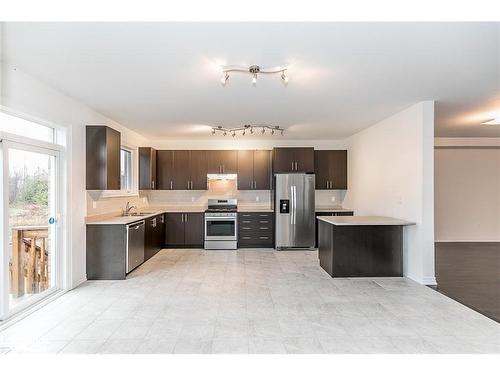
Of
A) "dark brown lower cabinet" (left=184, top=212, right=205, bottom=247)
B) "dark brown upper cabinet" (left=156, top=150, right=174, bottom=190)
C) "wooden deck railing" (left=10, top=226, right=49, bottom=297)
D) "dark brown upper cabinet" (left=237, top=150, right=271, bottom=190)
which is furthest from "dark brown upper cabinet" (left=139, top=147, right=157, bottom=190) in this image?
"wooden deck railing" (left=10, top=226, right=49, bottom=297)

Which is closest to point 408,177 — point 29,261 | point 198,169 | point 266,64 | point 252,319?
point 266,64

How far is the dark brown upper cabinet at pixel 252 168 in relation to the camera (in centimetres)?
743

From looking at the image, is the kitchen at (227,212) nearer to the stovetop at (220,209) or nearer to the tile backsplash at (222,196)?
the stovetop at (220,209)

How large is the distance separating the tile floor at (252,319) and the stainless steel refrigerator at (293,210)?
2103 mm

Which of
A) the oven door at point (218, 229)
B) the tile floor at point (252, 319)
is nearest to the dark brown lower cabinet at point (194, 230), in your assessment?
the oven door at point (218, 229)

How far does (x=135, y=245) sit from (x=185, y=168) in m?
2.74

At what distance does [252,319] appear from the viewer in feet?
10.3

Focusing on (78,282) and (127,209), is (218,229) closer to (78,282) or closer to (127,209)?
(127,209)

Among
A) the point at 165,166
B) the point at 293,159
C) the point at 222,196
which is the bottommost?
the point at 222,196

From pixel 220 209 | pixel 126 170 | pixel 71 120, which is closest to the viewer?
pixel 71 120

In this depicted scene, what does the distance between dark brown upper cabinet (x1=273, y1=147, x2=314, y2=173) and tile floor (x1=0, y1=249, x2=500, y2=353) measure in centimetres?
296
